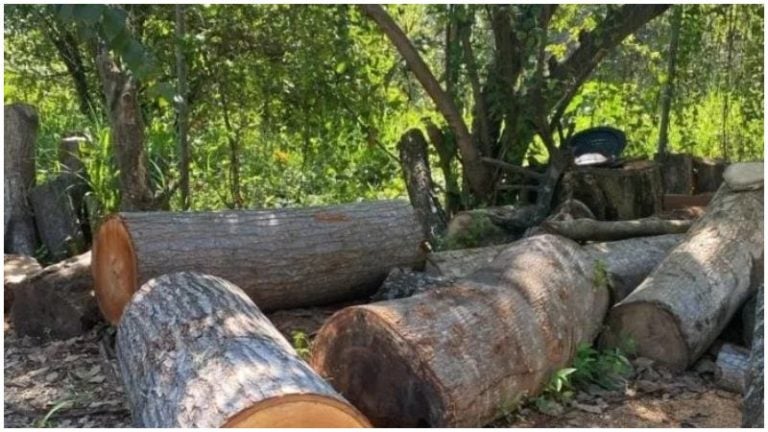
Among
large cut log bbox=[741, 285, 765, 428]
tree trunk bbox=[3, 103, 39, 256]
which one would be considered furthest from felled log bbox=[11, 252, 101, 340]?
large cut log bbox=[741, 285, 765, 428]

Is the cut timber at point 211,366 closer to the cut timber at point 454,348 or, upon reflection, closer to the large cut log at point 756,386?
the cut timber at point 454,348

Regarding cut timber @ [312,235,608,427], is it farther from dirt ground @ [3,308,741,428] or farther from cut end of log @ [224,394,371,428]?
cut end of log @ [224,394,371,428]

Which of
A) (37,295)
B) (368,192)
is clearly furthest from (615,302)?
(368,192)

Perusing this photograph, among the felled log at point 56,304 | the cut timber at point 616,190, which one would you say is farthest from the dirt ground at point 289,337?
the cut timber at point 616,190

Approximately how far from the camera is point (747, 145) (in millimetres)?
8664

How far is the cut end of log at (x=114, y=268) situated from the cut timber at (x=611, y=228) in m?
2.30

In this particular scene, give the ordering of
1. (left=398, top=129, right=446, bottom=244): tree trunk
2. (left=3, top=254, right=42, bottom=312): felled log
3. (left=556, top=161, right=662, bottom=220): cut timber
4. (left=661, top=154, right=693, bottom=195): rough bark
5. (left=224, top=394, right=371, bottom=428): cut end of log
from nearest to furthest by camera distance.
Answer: (left=224, top=394, right=371, bottom=428): cut end of log, (left=3, top=254, right=42, bottom=312): felled log, (left=556, top=161, right=662, bottom=220): cut timber, (left=398, top=129, right=446, bottom=244): tree trunk, (left=661, top=154, right=693, bottom=195): rough bark

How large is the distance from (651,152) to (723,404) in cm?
491

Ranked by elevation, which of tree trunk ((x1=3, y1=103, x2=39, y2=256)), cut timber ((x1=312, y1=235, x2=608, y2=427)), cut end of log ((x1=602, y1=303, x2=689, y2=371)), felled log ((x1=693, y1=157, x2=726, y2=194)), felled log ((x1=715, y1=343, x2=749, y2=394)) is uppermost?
tree trunk ((x1=3, y1=103, x2=39, y2=256))

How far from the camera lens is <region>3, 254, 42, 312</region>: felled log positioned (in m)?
5.30

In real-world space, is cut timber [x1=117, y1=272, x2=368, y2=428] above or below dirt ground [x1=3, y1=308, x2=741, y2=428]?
above

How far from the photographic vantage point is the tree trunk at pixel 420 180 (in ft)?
23.3

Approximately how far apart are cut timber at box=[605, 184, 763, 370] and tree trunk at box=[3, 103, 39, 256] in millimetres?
3963

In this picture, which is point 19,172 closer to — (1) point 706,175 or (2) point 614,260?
(2) point 614,260
